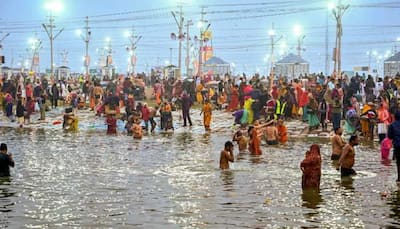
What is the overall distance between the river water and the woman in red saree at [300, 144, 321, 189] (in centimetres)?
26

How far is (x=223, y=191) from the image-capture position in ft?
48.2

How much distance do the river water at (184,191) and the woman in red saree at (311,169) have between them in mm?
261

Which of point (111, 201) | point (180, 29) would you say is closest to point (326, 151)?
point (111, 201)

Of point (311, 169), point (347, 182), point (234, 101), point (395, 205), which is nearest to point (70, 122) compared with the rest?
point (234, 101)

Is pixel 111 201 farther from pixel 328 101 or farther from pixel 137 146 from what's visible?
pixel 328 101

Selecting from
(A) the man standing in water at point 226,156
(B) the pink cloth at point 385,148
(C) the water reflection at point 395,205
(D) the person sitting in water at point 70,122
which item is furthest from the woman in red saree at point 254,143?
(D) the person sitting in water at point 70,122

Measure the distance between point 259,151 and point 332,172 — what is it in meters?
4.06

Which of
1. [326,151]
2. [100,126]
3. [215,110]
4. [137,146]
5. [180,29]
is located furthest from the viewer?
[180,29]

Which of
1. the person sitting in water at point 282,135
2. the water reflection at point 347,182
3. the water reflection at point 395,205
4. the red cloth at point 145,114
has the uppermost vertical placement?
the red cloth at point 145,114

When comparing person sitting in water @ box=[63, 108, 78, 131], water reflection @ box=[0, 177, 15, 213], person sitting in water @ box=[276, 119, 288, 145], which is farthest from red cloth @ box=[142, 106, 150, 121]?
water reflection @ box=[0, 177, 15, 213]

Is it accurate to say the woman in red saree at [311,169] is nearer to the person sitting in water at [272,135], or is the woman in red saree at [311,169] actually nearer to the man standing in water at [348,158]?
the man standing in water at [348,158]

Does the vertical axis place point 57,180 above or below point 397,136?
below

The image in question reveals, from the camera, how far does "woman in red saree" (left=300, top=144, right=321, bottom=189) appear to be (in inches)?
576

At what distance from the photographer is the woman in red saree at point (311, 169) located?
576 inches
